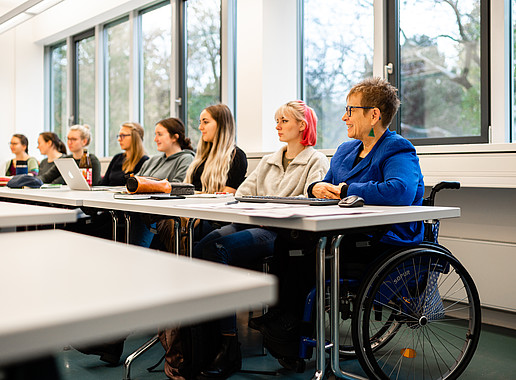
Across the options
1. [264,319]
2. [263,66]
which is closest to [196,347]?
[264,319]

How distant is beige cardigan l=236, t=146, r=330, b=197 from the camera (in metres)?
2.57

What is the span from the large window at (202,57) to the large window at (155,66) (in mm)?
380

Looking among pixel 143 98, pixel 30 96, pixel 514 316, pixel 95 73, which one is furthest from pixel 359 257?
pixel 30 96

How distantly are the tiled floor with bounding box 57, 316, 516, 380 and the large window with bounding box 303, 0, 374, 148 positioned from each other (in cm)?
187

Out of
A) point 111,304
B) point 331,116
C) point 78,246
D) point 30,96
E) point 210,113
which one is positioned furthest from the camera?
point 30,96

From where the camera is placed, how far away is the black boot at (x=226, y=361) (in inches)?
78.7

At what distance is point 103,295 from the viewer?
0.47m

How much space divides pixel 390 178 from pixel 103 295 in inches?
61.2

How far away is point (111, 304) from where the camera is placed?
Answer: 0.44 metres

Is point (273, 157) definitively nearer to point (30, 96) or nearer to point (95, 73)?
point (95, 73)

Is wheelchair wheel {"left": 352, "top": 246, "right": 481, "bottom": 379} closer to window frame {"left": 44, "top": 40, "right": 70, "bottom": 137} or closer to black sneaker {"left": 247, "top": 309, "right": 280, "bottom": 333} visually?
black sneaker {"left": 247, "top": 309, "right": 280, "bottom": 333}

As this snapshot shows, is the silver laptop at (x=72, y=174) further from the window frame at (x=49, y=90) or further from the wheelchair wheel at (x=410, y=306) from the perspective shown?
the window frame at (x=49, y=90)

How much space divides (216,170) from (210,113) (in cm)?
41

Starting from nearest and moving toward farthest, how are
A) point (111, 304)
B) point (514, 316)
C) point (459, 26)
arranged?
point (111, 304)
point (514, 316)
point (459, 26)
